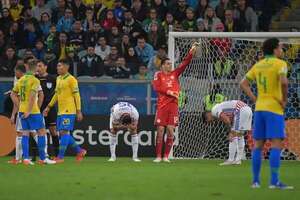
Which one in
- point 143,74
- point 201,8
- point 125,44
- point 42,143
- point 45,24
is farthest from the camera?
point 45,24

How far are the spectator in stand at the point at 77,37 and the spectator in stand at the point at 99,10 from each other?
2.89ft

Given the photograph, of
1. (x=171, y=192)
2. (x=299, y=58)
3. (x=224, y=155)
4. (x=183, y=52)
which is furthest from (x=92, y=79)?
(x=171, y=192)

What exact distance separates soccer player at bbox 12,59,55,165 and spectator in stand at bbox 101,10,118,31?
24.3 ft

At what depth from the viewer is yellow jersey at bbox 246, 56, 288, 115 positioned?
11.7m

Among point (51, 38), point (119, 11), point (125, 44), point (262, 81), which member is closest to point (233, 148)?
point (262, 81)

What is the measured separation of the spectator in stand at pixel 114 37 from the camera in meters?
22.9

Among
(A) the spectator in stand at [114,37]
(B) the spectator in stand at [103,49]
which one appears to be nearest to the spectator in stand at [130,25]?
(A) the spectator in stand at [114,37]

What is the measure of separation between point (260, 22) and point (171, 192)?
14.1 m

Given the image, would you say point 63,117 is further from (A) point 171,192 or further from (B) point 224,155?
(A) point 171,192

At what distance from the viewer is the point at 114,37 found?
2322 centimetres

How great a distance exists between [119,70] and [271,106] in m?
9.96

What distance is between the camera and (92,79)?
67.8 ft

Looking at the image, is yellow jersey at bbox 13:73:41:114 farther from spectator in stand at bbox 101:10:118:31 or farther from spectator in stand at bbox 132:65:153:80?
spectator in stand at bbox 101:10:118:31

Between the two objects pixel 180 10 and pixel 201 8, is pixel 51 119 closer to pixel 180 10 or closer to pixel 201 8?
pixel 180 10
